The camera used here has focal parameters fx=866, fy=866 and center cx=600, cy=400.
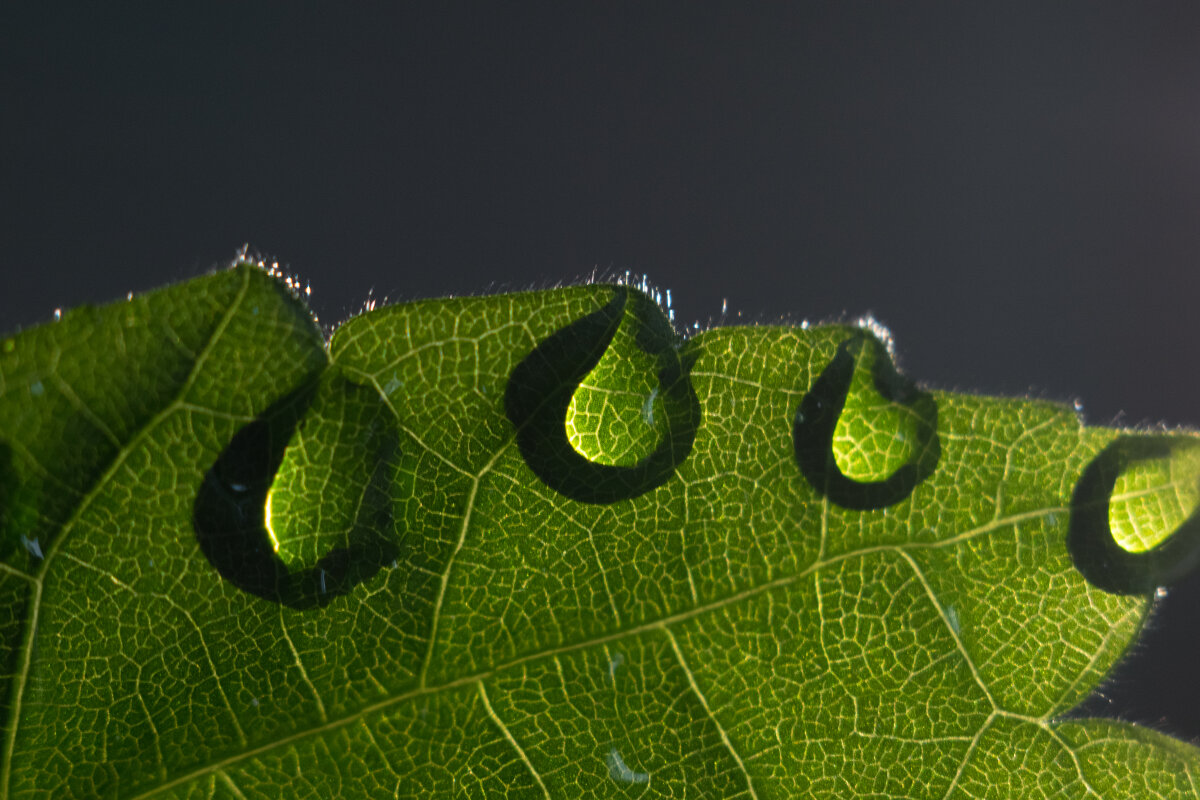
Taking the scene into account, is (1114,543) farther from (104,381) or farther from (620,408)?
(104,381)

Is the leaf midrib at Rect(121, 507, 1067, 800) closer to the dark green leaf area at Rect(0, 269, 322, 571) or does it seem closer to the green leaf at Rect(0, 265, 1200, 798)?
the green leaf at Rect(0, 265, 1200, 798)

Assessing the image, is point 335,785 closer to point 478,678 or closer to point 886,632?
point 478,678

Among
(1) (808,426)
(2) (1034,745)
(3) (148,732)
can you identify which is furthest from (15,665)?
(2) (1034,745)

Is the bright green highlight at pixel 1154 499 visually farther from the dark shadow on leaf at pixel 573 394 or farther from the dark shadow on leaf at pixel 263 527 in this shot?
the dark shadow on leaf at pixel 263 527

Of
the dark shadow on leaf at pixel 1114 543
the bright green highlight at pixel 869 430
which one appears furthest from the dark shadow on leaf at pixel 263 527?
the dark shadow on leaf at pixel 1114 543

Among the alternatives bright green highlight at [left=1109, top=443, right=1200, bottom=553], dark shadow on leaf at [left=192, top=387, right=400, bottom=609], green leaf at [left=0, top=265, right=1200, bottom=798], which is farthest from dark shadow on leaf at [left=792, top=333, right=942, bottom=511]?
dark shadow on leaf at [left=192, top=387, right=400, bottom=609]

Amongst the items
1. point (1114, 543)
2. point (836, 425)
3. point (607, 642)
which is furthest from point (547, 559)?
point (1114, 543)
